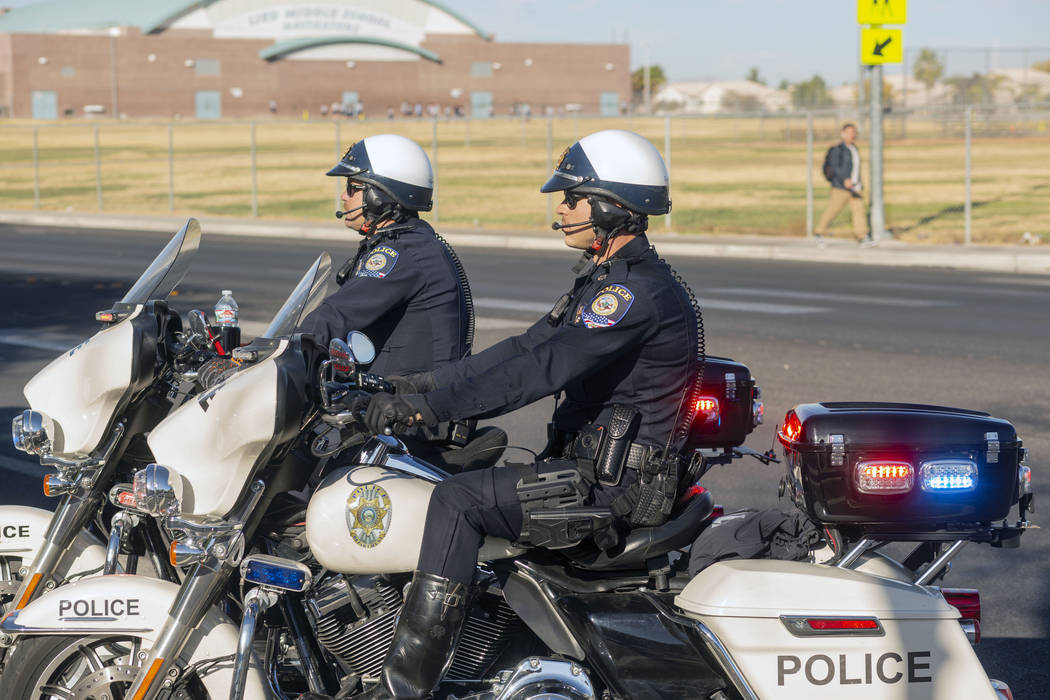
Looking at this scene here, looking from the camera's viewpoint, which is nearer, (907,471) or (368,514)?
(368,514)

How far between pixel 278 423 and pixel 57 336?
9477 mm

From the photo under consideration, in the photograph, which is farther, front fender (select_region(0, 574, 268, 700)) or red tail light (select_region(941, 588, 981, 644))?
red tail light (select_region(941, 588, 981, 644))

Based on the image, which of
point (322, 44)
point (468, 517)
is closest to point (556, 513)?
point (468, 517)

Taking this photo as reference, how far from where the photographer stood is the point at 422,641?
11.1 feet

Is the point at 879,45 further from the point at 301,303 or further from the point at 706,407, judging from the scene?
the point at 301,303

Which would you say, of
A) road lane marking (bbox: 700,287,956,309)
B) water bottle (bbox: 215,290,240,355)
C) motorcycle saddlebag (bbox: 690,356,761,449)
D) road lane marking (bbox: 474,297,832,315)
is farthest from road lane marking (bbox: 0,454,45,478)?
road lane marking (bbox: 700,287,956,309)

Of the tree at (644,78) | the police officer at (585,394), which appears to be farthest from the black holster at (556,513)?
the tree at (644,78)

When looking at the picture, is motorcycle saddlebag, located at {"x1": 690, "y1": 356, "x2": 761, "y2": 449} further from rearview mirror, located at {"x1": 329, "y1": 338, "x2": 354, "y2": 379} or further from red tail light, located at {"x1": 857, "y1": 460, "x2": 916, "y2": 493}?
rearview mirror, located at {"x1": 329, "y1": 338, "x2": 354, "y2": 379}

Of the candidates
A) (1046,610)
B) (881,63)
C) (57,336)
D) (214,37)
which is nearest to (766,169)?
(881,63)

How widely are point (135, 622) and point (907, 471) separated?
2054 millimetres

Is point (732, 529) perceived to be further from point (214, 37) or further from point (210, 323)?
point (214, 37)

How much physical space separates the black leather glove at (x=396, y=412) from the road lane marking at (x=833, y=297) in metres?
12.0

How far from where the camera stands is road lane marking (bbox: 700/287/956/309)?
14959 millimetres

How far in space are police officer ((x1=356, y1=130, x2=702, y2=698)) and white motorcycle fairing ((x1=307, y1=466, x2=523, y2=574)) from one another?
0.18 ft
